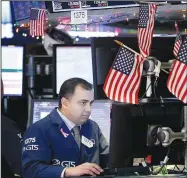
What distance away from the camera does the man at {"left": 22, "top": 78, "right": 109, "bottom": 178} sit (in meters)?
3.62

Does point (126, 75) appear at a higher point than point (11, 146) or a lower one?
higher

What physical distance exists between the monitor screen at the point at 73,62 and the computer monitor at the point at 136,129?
1.67 m

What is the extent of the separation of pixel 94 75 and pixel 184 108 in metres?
1.23

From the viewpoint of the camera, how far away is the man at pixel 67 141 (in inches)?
142

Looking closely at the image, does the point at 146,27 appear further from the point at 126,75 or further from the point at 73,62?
the point at 73,62

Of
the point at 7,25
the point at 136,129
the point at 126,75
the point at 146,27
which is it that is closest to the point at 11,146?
the point at 126,75

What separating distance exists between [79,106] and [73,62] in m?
1.28

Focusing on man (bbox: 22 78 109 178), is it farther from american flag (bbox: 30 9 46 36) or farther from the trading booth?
american flag (bbox: 30 9 46 36)

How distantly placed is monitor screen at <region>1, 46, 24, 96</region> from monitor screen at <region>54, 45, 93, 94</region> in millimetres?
1481

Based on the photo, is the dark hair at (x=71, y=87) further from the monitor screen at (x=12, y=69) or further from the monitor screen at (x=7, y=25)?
the monitor screen at (x=7, y=25)

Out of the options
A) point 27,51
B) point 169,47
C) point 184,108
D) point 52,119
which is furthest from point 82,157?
point 27,51

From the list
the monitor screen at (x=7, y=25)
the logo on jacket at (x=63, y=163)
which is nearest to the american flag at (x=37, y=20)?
the logo on jacket at (x=63, y=163)

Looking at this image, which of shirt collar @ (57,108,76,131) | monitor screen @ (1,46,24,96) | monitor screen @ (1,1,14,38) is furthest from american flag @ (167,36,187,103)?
monitor screen @ (1,1,14,38)

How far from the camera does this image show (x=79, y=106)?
4.17 meters
